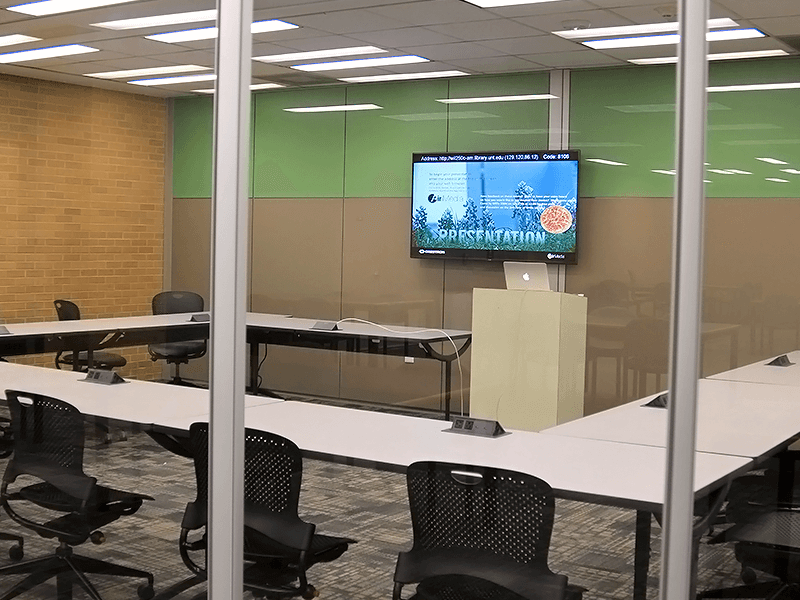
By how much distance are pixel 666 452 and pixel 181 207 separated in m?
2.13

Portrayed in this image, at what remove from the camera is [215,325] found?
3.31 meters

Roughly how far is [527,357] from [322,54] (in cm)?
137

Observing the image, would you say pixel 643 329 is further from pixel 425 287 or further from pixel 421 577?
pixel 421 577

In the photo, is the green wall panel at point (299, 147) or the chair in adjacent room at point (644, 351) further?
the green wall panel at point (299, 147)

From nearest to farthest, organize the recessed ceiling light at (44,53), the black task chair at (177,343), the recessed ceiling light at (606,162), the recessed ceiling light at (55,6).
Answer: the recessed ceiling light at (606,162), the black task chair at (177,343), the recessed ceiling light at (55,6), the recessed ceiling light at (44,53)

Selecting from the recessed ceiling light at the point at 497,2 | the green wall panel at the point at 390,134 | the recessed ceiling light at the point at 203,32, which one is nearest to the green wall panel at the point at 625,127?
the recessed ceiling light at the point at 497,2

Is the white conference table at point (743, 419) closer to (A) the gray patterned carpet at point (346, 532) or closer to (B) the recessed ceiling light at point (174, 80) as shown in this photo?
(A) the gray patterned carpet at point (346, 532)

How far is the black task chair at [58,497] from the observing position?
3990mm

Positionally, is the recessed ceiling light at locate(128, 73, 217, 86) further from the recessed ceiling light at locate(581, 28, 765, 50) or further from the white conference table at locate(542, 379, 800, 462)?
the white conference table at locate(542, 379, 800, 462)

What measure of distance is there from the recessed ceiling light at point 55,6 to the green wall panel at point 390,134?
1088 millimetres

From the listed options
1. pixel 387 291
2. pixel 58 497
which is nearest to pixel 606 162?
pixel 387 291

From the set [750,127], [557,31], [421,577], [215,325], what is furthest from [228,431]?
[750,127]

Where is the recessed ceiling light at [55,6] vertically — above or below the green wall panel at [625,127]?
above

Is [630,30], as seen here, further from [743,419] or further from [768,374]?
[743,419]
